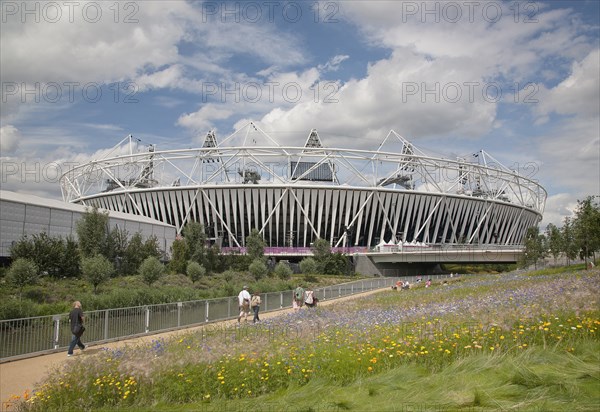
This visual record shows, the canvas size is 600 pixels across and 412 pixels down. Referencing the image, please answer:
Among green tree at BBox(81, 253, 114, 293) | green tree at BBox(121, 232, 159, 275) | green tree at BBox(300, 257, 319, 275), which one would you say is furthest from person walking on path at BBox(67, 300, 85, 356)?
green tree at BBox(300, 257, 319, 275)

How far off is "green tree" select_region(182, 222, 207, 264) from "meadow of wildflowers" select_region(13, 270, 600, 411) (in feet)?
133

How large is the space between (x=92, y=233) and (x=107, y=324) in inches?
1029

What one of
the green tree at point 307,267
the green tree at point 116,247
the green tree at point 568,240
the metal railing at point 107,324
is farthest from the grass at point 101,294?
the green tree at point 568,240

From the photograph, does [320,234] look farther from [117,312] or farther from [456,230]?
[117,312]

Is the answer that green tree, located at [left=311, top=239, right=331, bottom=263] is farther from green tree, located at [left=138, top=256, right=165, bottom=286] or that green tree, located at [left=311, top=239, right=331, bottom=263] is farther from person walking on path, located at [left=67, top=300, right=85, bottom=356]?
person walking on path, located at [left=67, top=300, right=85, bottom=356]

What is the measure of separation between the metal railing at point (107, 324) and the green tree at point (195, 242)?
28365mm

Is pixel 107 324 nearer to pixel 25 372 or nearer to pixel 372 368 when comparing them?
pixel 25 372

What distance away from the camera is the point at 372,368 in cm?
848

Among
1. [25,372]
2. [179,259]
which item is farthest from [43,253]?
[25,372]

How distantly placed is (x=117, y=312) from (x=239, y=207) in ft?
188

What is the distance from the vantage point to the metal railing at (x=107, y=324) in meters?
13.5

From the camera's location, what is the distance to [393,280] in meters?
48.4

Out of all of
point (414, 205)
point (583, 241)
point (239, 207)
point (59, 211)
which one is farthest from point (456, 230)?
point (59, 211)

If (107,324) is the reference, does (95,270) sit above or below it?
above
